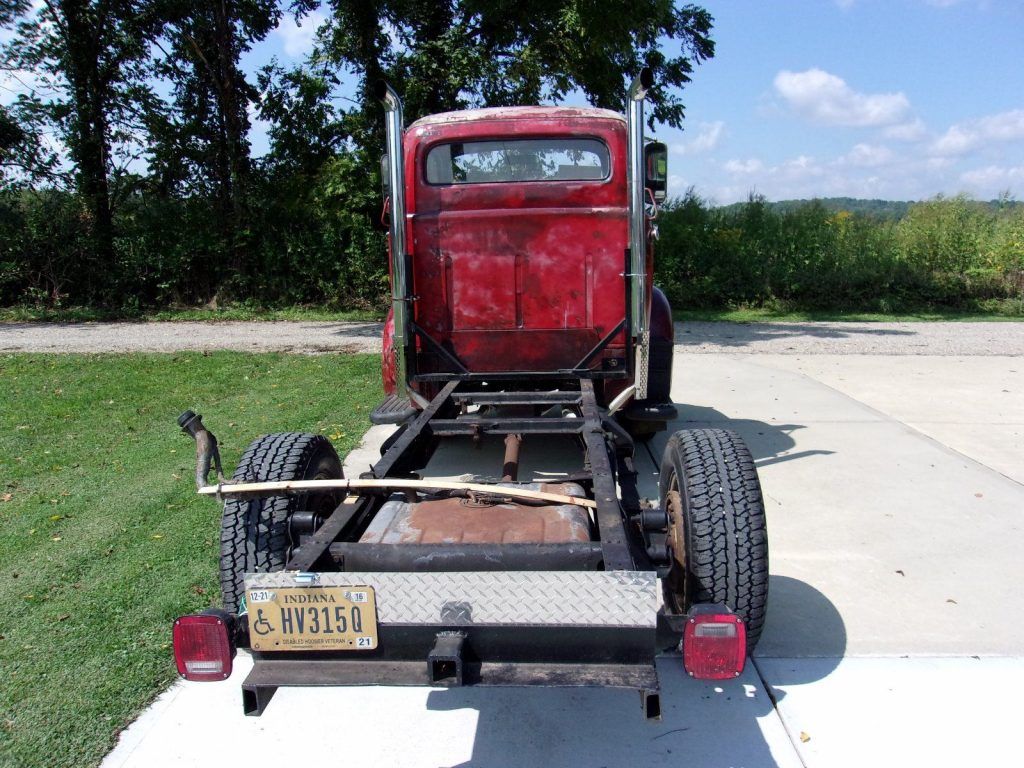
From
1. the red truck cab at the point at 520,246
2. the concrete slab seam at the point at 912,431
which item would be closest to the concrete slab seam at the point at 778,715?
the red truck cab at the point at 520,246

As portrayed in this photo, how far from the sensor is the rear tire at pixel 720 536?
2.76 meters

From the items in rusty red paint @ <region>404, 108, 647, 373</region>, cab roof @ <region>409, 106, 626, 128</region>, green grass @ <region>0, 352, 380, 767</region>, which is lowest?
green grass @ <region>0, 352, 380, 767</region>

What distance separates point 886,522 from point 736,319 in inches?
415

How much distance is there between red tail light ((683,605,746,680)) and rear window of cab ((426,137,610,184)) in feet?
11.4

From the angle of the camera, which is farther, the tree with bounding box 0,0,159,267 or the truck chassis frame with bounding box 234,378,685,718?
the tree with bounding box 0,0,159,267

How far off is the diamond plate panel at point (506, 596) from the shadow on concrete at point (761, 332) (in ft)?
31.1

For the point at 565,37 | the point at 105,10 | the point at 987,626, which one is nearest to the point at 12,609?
the point at 987,626

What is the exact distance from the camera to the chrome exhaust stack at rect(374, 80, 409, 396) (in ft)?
13.6

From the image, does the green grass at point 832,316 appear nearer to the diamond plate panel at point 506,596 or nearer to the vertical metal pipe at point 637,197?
the vertical metal pipe at point 637,197

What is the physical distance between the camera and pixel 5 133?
15164 millimetres

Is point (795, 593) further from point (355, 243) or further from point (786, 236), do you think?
point (786, 236)

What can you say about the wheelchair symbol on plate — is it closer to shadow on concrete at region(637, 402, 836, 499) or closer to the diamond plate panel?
the diamond plate panel

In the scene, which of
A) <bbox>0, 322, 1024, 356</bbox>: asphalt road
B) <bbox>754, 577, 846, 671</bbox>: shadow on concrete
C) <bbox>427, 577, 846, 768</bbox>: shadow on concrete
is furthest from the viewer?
<bbox>0, 322, 1024, 356</bbox>: asphalt road

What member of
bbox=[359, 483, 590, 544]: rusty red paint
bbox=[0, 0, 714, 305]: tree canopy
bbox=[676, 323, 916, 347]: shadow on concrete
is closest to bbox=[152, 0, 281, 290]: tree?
bbox=[0, 0, 714, 305]: tree canopy
